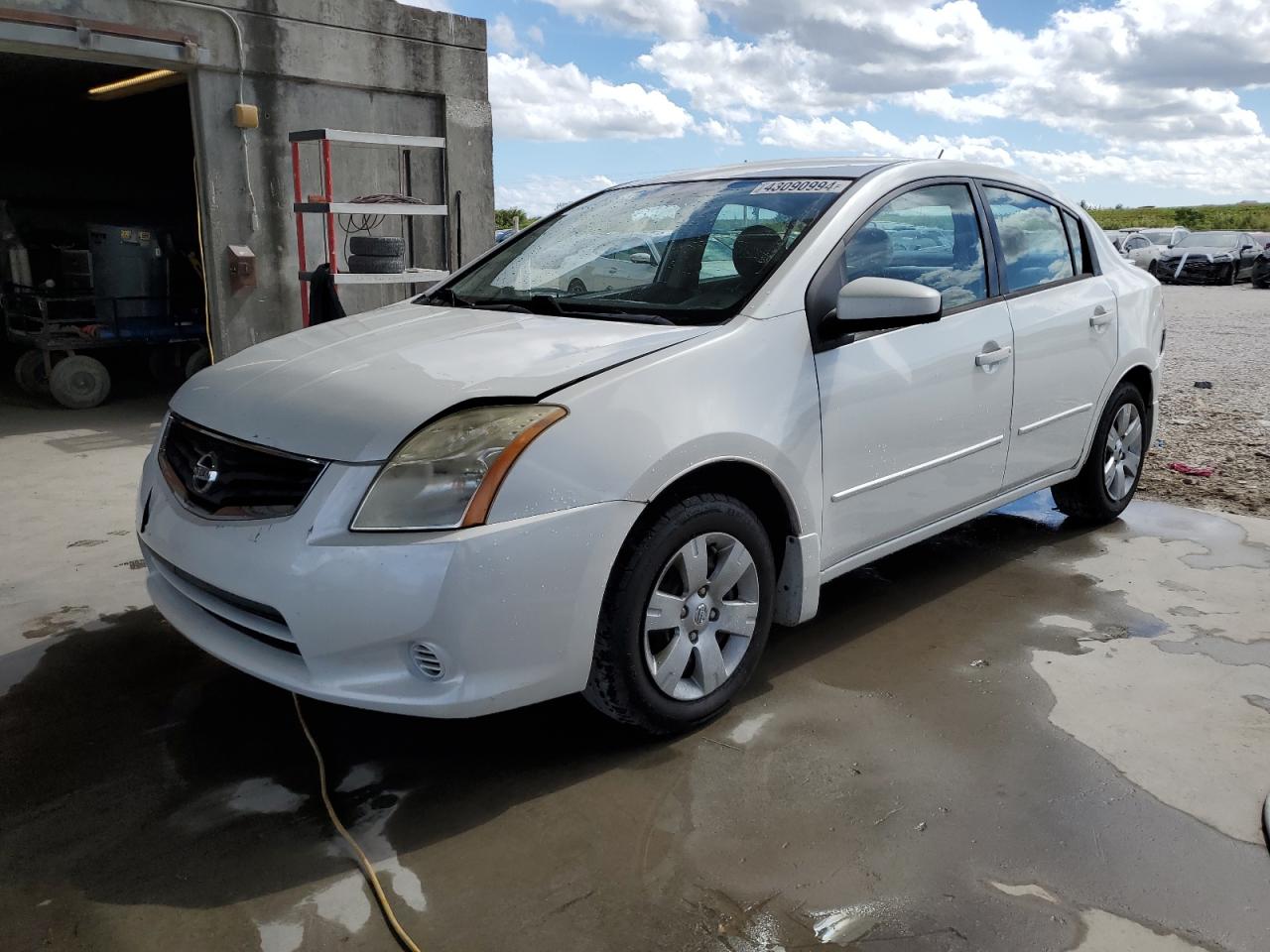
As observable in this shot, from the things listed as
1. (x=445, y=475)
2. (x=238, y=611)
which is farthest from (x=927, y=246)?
(x=238, y=611)

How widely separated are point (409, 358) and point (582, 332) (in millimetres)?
506

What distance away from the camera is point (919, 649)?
3.70 metres

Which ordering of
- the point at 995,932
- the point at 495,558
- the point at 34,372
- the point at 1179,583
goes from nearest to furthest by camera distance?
the point at 995,932 → the point at 495,558 → the point at 1179,583 → the point at 34,372

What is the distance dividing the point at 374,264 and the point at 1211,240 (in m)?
25.3

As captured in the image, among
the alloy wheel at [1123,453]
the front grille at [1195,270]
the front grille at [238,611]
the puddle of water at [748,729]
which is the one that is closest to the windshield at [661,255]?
the puddle of water at [748,729]

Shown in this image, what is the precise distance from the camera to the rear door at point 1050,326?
406 centimetres

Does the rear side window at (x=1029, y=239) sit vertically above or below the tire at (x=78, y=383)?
above

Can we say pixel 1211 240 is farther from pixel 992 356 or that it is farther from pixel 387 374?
pixel 387 374

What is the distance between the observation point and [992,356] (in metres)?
3.81

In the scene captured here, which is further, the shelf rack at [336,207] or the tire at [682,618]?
the shelf rack at [336,207]

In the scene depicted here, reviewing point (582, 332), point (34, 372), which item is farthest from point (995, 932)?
point (34, 372)

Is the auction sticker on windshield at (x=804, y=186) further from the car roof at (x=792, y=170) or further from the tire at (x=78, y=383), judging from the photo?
the tire at (x=78, y=383)

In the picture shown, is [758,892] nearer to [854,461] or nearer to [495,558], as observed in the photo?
[495,558]

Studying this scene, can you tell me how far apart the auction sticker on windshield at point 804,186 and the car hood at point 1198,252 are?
2625 centimetres
